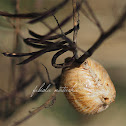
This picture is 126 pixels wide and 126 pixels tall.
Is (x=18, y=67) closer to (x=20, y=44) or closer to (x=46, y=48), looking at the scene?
(x=20, y=44)

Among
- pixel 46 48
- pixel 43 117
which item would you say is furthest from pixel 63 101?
pixel 46 48

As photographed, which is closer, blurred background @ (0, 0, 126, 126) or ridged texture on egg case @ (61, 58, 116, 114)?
ridged texture on egg case @ (61, 58, 116, 114)

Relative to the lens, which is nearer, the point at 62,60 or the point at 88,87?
the point at 88,87

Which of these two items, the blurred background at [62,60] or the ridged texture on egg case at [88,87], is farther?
the blurred background at [62,60]

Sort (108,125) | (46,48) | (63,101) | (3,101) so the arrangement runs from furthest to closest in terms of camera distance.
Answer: (108,125) < (63,101) < (3,101) < (46,48)
